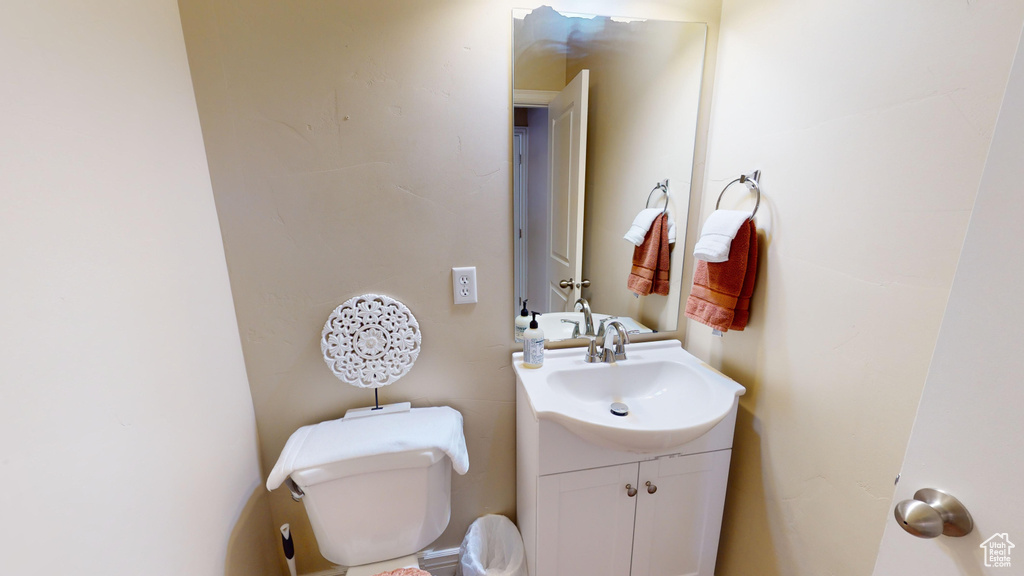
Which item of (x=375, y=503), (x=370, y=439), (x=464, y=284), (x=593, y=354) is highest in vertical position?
(x=464, y=284)

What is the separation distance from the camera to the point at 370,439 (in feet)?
3.50

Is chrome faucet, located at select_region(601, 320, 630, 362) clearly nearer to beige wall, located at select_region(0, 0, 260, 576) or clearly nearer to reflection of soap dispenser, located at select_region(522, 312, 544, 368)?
reflection of soap dispenser, located at select_region(522, 312, 544, 368)

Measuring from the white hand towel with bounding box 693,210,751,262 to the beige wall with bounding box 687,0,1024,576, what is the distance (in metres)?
0.08

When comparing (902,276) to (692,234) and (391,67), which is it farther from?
(391,67)

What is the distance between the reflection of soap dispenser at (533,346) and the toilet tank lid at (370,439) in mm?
298

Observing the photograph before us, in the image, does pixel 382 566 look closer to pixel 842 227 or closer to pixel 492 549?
pixel 492 549

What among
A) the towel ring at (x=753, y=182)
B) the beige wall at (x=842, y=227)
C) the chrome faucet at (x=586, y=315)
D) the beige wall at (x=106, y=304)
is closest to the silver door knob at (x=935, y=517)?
the beige wall at (x=842, y=227)

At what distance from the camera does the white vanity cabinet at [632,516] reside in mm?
1082

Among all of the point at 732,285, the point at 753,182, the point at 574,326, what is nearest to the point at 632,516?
the point at 574,326

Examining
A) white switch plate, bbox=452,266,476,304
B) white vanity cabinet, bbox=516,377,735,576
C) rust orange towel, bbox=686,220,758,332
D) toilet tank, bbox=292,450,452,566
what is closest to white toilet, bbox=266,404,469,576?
toilet tank, bbox=292,450,452,566

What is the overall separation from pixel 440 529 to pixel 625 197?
4.09ft

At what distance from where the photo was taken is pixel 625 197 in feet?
4.28

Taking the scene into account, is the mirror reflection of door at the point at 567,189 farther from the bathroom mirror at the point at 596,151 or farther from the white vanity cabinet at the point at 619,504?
the white vanity cabinet at the point at 619,504

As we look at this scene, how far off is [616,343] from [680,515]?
553 millimetres
